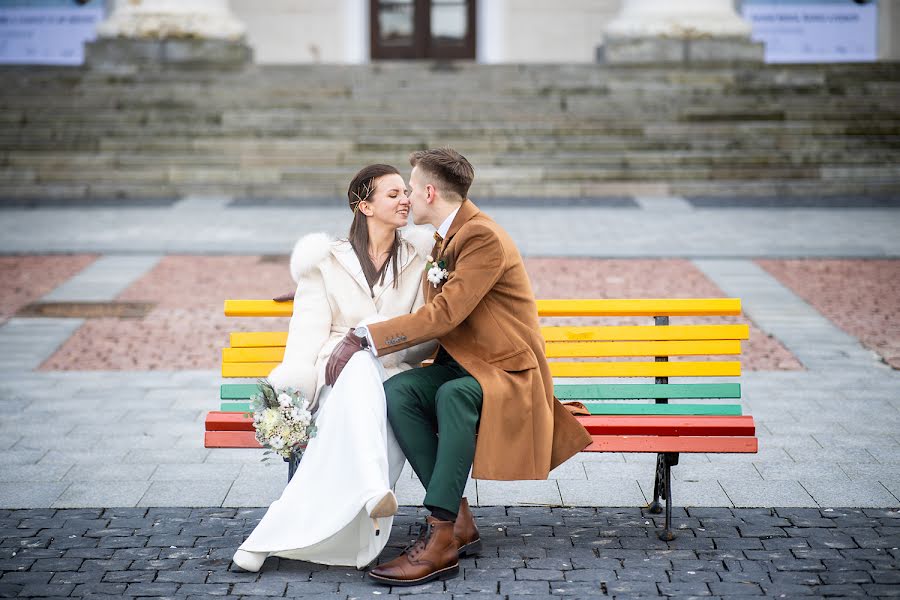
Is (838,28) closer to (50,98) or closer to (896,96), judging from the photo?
(896,96)

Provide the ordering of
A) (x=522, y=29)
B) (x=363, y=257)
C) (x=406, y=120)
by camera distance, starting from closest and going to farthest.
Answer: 1. (x=363, y=257)
2. (x=406, y=120)
3. (x=522, y=29)

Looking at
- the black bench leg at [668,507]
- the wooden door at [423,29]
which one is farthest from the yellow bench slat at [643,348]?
the wooden door at [423,29]

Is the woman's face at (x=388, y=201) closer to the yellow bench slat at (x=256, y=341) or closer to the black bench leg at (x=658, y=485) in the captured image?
the yellow bench slat at (x=256, y=341)

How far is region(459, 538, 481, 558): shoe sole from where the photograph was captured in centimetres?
461

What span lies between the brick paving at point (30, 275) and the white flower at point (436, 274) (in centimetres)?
551

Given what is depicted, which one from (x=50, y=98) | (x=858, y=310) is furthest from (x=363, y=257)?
(x=50, y=98)

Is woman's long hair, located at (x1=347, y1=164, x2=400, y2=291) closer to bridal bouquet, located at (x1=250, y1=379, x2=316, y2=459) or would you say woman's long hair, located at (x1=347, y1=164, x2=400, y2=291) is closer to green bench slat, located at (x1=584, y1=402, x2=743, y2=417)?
bridal bouquet, located at (x1=250, y1=379, x2=316, y2=459)

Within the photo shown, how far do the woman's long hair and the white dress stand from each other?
0.42m

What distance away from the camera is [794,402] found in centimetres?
684

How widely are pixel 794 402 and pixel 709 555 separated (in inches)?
97.7

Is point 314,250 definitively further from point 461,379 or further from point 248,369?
point 461,379

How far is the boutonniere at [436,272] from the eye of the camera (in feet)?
14.9

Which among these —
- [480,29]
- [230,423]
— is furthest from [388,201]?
[480,29]

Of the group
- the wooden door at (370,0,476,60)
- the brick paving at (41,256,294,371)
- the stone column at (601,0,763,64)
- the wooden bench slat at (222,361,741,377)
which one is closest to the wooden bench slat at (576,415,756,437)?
the wooden bench slat at (222,361,741,377)
